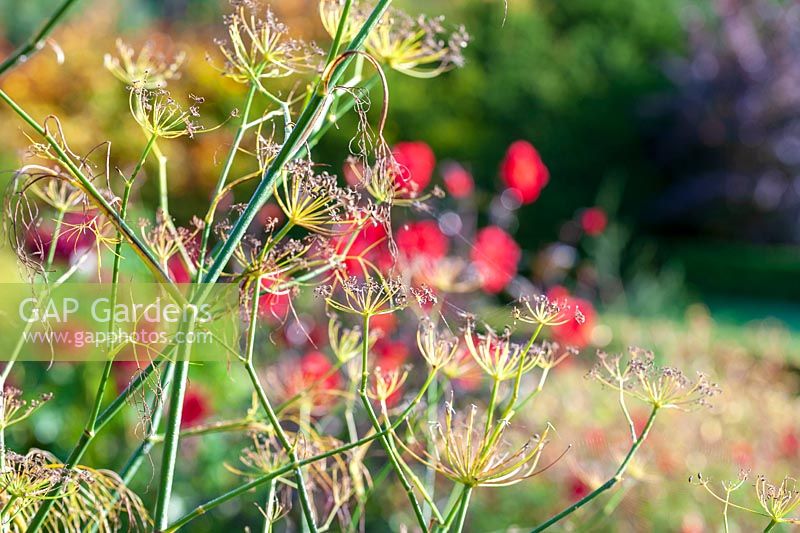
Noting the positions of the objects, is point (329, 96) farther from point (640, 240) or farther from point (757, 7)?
point (757, 7)

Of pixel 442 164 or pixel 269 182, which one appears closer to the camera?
pixel 269 182

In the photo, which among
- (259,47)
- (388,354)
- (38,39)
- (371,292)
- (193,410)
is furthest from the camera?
(388,354)

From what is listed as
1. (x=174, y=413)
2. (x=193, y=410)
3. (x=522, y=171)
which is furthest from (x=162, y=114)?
(x=522, y=171)

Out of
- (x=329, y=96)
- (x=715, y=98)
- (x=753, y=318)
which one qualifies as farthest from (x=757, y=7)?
(x=329, y=96)

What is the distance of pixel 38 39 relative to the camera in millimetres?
667

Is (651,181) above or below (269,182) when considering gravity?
below

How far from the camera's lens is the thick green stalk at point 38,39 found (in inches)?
25.2

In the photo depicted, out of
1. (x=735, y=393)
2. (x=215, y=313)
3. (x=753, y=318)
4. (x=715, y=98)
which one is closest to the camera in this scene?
(x=215, y=313)

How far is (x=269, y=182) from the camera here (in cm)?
75

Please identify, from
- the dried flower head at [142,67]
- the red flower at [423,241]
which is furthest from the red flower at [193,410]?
the dried flower head at [142,67]

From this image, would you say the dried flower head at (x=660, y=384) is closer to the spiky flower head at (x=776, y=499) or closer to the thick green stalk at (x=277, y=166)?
the spiky flower head at (x=776, y=499)

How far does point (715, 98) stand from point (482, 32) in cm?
289

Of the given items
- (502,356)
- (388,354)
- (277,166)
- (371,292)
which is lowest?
(388,354)

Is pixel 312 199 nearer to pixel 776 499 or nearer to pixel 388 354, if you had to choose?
pixel 776 499
